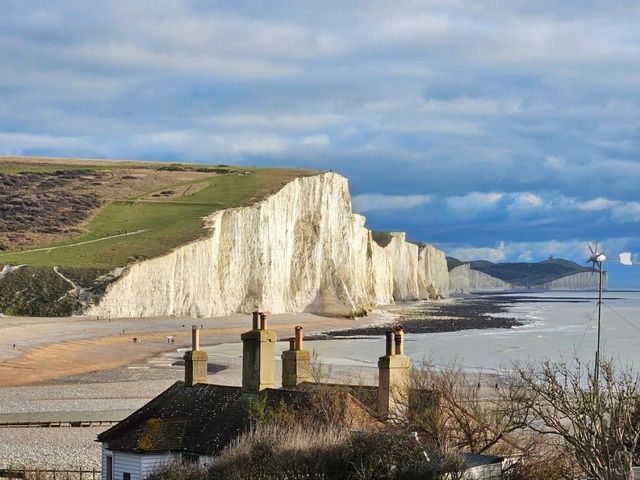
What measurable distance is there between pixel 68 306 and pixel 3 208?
39711mm

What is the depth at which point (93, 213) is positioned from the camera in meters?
116

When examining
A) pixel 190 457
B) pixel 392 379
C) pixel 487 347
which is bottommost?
pixel 487 347

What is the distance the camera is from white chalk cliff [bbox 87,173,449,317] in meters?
87.6

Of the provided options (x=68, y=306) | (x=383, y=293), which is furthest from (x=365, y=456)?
(x=383, y=293)

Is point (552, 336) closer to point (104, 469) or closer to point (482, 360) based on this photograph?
point (482, 360)

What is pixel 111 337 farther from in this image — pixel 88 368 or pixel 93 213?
pixel 93 213

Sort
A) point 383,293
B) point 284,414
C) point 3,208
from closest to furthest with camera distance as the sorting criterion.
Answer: point 284,414 < point 3,208 < point 383,293

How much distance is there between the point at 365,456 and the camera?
14469 millimetres

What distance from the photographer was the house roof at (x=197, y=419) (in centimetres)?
1839

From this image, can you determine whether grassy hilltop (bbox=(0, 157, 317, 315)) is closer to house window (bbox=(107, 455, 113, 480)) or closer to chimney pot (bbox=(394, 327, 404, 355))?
house window (bbox=(107, 455, 113, 480))

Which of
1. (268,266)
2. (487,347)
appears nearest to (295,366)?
(487,347)

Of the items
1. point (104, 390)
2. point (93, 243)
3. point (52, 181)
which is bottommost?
point (104, 390)

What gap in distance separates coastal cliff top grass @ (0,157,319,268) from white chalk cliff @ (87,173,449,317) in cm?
212

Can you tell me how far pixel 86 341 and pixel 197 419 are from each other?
49.9 metres
